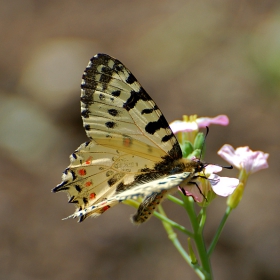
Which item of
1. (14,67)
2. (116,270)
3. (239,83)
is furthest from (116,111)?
(14,67)

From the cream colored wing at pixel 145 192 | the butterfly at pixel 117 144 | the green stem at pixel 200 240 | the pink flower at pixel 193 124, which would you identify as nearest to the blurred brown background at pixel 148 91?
the pink flower at pixel 193 124

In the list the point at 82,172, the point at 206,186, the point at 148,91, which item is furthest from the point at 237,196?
the point at 148,91

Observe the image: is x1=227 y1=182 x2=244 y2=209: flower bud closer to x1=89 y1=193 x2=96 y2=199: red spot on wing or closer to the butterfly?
the butterfly

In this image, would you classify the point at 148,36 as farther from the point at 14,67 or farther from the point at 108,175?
the point at 108,175

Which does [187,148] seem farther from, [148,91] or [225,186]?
[148,91]

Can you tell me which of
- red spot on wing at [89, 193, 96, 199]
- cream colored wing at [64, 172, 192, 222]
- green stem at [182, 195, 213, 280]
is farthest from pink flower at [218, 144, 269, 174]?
red spot on wing at [89, 193, 96, 199]

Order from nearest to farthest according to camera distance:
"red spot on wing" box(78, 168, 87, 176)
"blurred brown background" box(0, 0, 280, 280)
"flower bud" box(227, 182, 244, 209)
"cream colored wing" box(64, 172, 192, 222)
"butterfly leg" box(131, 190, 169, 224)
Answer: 1. "cream colored wing" box(64, 172, 192, 222)
2. "butterfly leg" box(131, 190, 169, 224)
3. "red spot on wing" box(78, 168, 87, 176)
4. "flower bud" box(227, 182, 244, 209)
5. "blurred brown background" box(0, 0, 280, 280)
